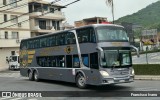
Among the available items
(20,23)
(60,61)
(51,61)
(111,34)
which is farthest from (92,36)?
(20,23)

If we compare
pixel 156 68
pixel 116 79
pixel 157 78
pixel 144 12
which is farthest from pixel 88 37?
pixel 144 12

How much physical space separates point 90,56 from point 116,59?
163 cm

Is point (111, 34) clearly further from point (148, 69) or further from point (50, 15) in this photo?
point (50, 15)

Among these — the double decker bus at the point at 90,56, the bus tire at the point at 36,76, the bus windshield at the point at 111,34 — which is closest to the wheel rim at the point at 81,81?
the double decker bus at the point at 90,56

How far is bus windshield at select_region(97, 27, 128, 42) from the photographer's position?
18800mm

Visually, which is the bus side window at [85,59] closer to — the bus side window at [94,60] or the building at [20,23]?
the bus side window at [94,60]

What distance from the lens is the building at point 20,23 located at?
198 ft

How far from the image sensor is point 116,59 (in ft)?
60.8

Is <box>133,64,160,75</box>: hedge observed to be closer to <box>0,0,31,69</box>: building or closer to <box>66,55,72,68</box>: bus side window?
<box>66,55,72,68</box>: bus side window

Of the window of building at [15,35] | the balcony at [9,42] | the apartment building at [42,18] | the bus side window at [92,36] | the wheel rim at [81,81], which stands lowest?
the wheel rim at [81,81]

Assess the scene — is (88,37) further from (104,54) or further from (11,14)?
(11,14)

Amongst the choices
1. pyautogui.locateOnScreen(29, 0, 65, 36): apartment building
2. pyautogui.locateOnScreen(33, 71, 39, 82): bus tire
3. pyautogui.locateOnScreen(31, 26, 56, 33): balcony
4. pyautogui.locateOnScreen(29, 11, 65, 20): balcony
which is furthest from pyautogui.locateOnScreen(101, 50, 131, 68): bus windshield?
pyautogui.locateOnScreen(31, 26, 56, 33): balcony

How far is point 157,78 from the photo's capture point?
77.6 ft

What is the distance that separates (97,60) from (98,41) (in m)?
1.05
